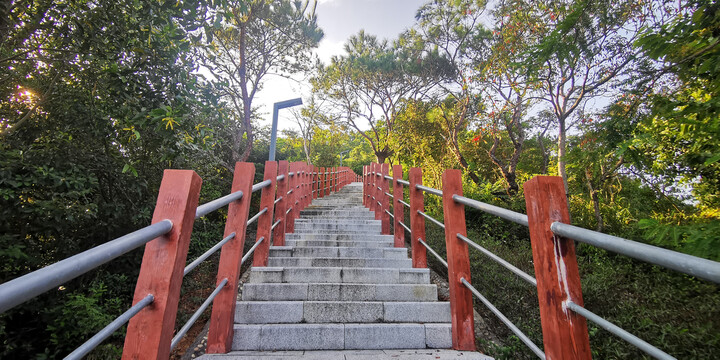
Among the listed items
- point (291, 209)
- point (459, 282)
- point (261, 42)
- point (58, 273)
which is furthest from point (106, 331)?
point (261, 42)

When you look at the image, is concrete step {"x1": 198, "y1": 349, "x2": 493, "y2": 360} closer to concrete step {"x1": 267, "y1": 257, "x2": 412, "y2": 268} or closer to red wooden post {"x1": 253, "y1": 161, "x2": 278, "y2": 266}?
red wooden post {"x1": 253, "y1": 161, "x2": 278, "y2": 266}

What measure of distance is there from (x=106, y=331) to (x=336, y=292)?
1.96 meters

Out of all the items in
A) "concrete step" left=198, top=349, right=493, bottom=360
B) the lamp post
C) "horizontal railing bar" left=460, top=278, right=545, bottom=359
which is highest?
the lamp post

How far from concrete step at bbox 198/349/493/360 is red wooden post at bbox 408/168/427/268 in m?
1.04

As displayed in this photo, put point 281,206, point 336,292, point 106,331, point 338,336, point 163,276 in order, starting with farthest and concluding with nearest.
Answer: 1. point 281,206
2. point 336,292
3. point 338,336
4. point 163,276
5. point 106,331

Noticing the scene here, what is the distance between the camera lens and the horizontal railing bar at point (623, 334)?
0.72 meters

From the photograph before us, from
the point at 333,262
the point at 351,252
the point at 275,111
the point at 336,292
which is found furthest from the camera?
the point at 275,111

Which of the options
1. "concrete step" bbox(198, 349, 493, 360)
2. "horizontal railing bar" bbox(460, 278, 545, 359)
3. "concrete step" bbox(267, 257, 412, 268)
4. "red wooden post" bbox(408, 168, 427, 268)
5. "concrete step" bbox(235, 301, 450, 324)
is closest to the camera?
"horizontal railing bar" bbox(460, 278, 545, 359)

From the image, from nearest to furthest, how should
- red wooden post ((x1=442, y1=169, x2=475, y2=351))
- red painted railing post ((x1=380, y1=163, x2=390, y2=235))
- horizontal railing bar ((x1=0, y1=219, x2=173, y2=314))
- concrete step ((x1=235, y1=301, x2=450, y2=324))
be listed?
horizontal railing bar ((x1=0, y1=219, x2=173, y2=314)), red wooden post ((x1=442, y1=169, x2=475, y2=351)), concrete step ((x1=235, y1=301, x2=450, y2=324)), red painted railing post ((x1=380, y1=163, x2=390, y2=235))

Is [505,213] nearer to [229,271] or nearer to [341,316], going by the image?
[341,316]

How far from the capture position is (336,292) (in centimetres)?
264

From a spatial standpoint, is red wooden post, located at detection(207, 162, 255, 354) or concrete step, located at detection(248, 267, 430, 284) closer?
red wooden post, located at detection(207, 162, 255, 354)

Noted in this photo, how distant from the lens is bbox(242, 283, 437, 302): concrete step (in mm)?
2621

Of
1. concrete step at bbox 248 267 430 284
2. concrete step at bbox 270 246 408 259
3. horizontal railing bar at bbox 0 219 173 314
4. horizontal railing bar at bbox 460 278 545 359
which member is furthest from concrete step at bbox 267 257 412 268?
horizontal railing bar at bbox 0 219 173 314
